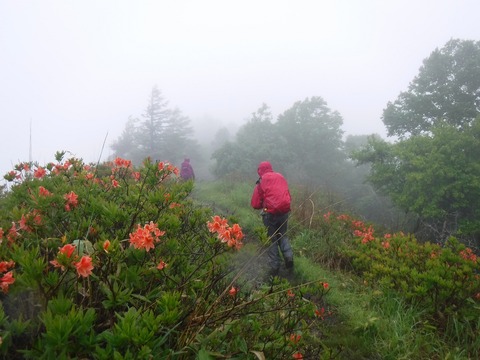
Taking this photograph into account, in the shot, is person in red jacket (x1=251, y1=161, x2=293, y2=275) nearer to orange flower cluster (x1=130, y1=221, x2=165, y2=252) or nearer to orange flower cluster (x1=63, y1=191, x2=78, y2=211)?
orange flower cluster (x1=63, y1=191, x2=78, y2=211)

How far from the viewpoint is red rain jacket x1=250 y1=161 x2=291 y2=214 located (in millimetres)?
4812

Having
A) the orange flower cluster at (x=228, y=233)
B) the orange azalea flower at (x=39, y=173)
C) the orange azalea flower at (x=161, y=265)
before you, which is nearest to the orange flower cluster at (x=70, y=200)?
the orange azalea flower at (x=161, y=265)

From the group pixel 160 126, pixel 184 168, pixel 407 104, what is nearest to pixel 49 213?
pixel 184 168

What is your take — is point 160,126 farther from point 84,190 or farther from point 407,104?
point 84,190

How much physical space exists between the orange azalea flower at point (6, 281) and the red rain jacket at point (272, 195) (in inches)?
155

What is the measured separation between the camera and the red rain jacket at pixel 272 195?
4812mm

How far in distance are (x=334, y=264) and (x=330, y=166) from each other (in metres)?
22.5

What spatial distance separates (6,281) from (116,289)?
414 mm

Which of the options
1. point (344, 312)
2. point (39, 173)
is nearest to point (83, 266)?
point (39, 173)

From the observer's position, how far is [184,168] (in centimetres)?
1351

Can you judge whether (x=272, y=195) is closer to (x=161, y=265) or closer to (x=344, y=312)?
(x=344, y=312)

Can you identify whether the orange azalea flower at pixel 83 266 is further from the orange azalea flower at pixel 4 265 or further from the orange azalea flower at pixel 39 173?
the orange azalea flower at pixel 39 173

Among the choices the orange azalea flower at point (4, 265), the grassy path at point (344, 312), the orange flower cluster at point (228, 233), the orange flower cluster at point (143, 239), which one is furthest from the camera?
the grassy path at point (344, 312)

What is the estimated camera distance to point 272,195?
192 inches
